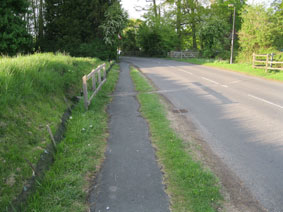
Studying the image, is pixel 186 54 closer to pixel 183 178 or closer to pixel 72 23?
pixel 72 23

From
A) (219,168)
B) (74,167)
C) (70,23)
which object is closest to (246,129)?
(219,168)

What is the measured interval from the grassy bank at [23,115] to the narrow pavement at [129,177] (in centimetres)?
120

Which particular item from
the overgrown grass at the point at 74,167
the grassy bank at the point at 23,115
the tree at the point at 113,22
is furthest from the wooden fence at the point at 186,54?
the overgrown grass at the point at 74,167

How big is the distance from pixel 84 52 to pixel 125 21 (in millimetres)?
7034

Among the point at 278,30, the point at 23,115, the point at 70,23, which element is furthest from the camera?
the point at 70,23

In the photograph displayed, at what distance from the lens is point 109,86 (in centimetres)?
1350

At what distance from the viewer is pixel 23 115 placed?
17.2 feet

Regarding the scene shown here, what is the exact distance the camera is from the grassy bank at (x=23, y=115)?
368cm

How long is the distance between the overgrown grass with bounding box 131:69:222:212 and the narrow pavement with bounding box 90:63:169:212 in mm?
186

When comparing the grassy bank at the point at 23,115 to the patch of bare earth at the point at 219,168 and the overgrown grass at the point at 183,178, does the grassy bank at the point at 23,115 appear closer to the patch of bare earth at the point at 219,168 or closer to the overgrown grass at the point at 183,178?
the overgrown grass at the point at 183,178

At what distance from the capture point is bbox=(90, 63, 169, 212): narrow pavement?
3.61m

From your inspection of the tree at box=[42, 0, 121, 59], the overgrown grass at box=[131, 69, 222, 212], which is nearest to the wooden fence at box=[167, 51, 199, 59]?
the tree at box=[42, 0, 121, 59]

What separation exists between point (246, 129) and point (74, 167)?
15.3 ft

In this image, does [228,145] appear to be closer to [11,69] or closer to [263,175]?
[263,175]
